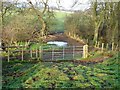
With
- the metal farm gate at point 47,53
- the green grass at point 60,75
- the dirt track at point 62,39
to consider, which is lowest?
the green grass at point 60,75

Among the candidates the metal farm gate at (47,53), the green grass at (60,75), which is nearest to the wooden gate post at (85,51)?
the metal farm gate at (47,53)

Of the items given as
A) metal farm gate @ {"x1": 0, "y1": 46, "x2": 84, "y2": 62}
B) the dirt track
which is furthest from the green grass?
the dirt track

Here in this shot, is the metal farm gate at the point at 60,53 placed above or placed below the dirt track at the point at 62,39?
below

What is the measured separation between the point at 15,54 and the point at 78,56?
28.9 inches

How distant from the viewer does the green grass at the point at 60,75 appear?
11.4 ft

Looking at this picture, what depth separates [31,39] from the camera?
3508 mm

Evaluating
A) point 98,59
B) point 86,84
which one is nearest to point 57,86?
point 86,84

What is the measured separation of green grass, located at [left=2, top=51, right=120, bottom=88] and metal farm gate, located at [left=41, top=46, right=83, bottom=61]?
7 centimetres

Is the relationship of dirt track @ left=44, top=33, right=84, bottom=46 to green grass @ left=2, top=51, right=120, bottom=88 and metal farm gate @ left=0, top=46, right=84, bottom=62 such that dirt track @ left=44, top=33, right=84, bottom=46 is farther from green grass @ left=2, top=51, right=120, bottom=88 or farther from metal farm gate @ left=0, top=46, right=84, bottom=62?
green grass @ left=2, top=51, right=120, bottom=88

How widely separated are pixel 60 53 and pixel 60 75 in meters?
0.26

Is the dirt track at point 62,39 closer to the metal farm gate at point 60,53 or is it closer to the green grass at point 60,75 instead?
the metal farm gate at point 60,53

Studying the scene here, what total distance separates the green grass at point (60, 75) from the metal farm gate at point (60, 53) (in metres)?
0.07

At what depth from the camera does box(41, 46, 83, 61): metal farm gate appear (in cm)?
354

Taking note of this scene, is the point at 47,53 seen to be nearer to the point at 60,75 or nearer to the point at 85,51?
the point at 60,75
